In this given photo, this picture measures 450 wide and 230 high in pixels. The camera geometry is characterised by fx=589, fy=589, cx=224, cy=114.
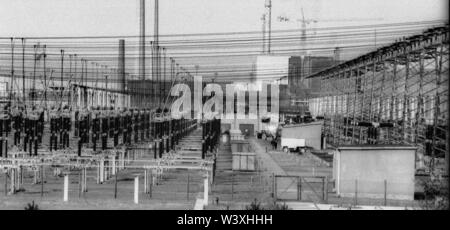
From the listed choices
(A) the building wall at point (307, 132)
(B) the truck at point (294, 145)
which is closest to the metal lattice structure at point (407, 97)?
(A) the building wall at point (307, 132)

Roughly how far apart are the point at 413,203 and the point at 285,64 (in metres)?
74.6

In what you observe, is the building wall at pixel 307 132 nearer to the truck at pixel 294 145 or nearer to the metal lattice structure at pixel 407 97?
the truck at pixel 294 145

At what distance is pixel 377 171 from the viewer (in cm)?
2317

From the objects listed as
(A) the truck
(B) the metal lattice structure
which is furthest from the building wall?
(B) the metal lattice structure

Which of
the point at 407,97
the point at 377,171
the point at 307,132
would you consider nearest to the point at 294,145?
the point at 307,132

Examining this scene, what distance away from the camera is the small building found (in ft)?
75.2

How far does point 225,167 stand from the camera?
37062mm

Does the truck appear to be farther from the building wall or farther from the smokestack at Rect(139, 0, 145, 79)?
the smokestack at Rect(139, 0, 145, 79)

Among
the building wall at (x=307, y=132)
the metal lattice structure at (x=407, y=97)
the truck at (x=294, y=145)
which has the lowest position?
the truck at (x=294, y=145)

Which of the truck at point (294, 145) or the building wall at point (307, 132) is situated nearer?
the building wall at point (307, 132)

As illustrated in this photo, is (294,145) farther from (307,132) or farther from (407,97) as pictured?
(407,97)

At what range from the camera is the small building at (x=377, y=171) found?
2292 centimetres

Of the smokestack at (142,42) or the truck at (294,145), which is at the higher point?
the smokestack at (142,42)
